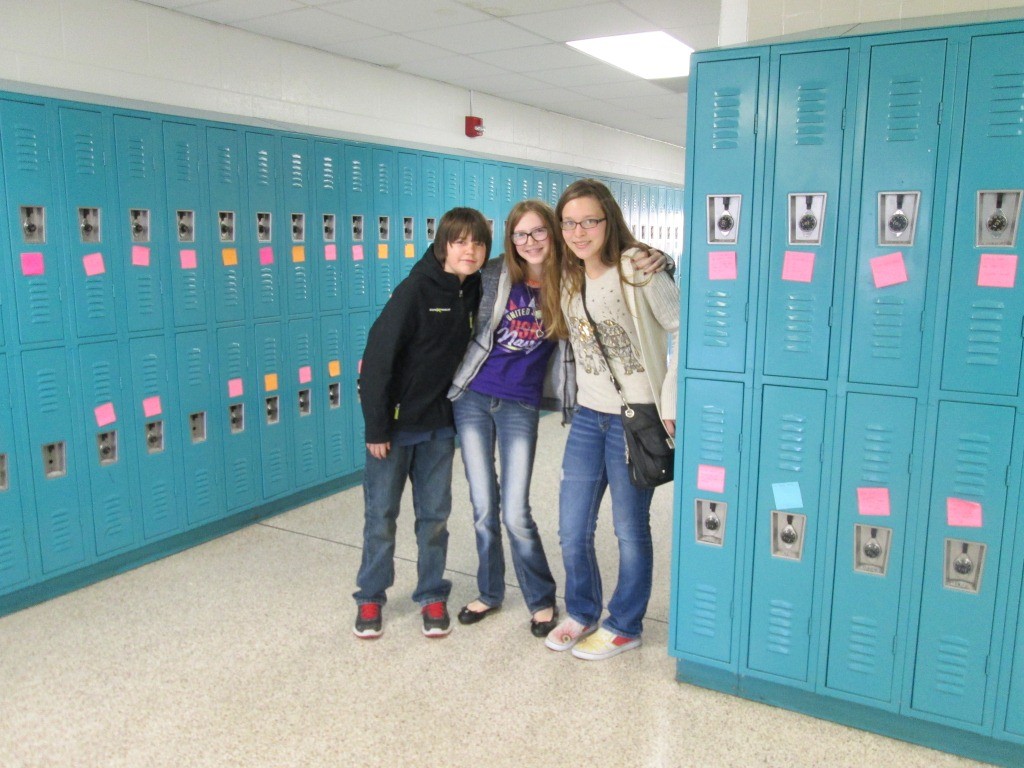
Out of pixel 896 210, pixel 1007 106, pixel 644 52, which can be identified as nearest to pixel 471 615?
pixel 896 210

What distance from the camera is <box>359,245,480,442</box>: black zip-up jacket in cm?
264

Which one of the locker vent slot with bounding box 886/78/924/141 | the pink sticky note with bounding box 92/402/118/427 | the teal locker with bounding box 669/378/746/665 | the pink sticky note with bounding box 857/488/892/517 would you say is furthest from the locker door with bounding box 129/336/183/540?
the locker vent slot with bounding box 886/78/924/141

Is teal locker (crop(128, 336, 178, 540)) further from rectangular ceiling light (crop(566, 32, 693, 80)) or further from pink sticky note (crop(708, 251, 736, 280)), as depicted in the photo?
rectangular ceiling light (crop(566, 32, 693, 80))

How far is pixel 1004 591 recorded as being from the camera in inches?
84.4

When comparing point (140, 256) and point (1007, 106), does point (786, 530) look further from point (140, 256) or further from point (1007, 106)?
A: point (140, 256)

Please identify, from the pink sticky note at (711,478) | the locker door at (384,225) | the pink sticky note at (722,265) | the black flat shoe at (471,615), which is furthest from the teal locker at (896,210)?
the locker door at (384,225)

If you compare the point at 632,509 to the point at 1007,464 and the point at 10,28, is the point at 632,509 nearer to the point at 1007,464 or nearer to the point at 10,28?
the point at 1007,464

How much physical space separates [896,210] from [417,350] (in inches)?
59.1

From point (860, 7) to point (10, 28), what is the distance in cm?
295

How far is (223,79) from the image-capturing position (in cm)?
380

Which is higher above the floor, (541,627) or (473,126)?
(473,126)

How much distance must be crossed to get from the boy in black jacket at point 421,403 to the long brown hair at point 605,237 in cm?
31

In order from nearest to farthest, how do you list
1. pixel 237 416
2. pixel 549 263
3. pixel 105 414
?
1. pixel 549 263
2. pixel 105 414
3. pixel 237 416

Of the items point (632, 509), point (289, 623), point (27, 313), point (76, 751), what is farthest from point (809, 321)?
point (27, 313)
